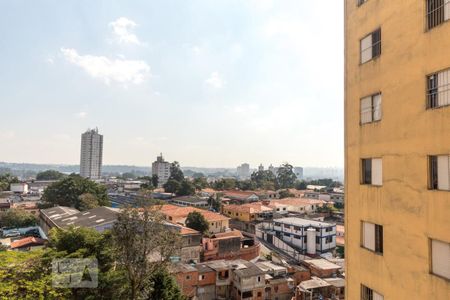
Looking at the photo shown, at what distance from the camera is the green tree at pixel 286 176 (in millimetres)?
110875

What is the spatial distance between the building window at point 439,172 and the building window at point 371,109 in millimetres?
1805

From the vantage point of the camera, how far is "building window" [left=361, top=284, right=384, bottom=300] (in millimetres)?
7471

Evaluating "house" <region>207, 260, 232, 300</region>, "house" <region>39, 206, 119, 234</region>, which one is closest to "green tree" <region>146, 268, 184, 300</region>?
"house" <region>207, 260, 232, 300</region>

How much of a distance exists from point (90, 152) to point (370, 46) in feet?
570

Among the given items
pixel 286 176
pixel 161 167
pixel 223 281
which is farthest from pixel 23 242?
pixel 161 167

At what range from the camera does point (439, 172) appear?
5.92 meters

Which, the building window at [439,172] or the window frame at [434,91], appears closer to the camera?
the building window at [439,172]

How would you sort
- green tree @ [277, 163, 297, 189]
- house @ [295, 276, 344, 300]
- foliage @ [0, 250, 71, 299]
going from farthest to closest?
1. green tree @ [277, 163, 297, 189]
2. house @ [295, 276, 344, 300]
3. foliage @ [0, 250, 71, 299]

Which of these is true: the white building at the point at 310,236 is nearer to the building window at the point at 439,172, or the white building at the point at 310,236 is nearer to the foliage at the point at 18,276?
the foliage at the point at 18,276

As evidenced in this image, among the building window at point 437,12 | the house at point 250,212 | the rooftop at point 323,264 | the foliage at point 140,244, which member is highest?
the building window at point 437,12

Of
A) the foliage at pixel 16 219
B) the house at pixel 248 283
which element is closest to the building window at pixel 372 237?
the house at pixel 248 283

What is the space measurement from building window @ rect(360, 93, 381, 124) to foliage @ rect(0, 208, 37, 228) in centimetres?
4993

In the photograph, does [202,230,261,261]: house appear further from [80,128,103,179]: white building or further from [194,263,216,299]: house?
[80,128,103,179]: white building

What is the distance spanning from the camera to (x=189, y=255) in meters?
30.8
